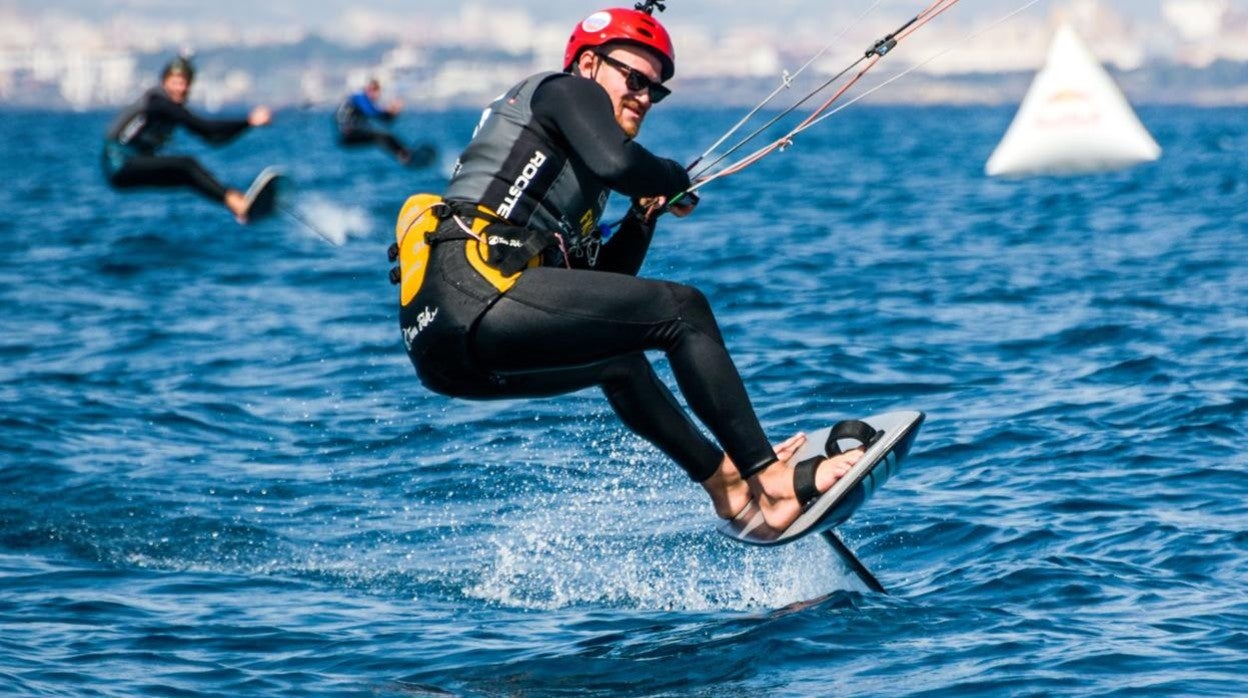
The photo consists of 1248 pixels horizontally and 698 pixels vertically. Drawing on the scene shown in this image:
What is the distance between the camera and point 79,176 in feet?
176

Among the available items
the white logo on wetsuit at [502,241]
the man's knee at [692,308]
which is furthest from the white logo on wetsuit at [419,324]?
the man's knee at [692,308]

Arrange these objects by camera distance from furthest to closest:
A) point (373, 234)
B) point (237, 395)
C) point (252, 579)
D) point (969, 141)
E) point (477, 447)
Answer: point (969, 141) < point (373, 234) < point (237, 395) < point (477, 447) < point (252, 579)

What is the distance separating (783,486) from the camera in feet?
22.3

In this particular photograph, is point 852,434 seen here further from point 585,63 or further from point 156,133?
point 156,133

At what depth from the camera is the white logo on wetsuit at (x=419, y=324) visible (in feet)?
21.1

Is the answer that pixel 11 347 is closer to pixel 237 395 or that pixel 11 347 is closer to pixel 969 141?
pixel 237 395

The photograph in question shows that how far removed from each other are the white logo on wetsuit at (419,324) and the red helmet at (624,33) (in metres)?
1.09

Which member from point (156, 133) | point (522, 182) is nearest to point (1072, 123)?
point (156, 133)

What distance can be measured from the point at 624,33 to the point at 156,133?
11.4 m

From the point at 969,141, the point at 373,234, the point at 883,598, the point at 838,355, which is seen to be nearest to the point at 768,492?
the point at 883,598

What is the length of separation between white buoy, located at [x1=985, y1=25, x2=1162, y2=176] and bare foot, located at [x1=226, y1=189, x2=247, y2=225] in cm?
1608

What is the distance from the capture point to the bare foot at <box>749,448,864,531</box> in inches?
265

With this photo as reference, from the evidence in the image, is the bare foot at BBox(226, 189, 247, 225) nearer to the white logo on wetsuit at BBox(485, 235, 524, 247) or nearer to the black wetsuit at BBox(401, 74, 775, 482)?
the black wetsuit at BBox(401, 74, 775, 482)

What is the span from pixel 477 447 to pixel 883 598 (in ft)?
12.7
